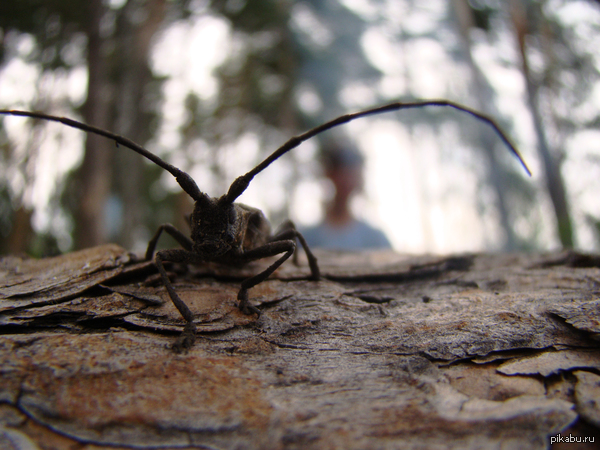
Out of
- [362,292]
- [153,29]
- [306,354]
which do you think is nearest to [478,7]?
[153,29]

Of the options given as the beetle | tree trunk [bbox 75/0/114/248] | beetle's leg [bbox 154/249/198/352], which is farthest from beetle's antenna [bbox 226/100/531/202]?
tree trunk [bbox 75/0/114/248]

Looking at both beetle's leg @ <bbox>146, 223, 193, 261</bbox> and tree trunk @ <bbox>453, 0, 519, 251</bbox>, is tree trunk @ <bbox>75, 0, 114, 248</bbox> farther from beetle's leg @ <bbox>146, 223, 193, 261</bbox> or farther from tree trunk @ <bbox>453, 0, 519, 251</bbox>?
tree trunk @ <bbox>453, 0, 519, 251</bbox>

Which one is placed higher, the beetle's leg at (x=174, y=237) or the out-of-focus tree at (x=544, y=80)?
the out-of-focus tree at (x=544, y=80)

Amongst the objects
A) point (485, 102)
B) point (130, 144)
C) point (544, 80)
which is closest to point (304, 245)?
point (130, 144)

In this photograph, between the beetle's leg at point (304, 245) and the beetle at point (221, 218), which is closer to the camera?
the beetle at point (221, 218)

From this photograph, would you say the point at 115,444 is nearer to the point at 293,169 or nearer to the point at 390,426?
the point at 390,426

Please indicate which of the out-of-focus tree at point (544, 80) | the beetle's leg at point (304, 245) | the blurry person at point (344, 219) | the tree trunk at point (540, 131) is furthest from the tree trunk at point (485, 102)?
the beetle's leg at point (304, 245)

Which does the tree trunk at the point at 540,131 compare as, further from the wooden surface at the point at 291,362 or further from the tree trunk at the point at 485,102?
the wooden surface at the point at 291,362

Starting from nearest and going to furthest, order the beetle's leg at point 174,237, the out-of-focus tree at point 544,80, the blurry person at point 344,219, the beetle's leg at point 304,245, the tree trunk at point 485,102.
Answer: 1. the beetle's leg at point 174,237
2. the beetle's leg at point 304,245
3. the blurry person at point 344,219
4. the out-of-focus tree at point 544,80
5. the tree trunk at point 485,102
